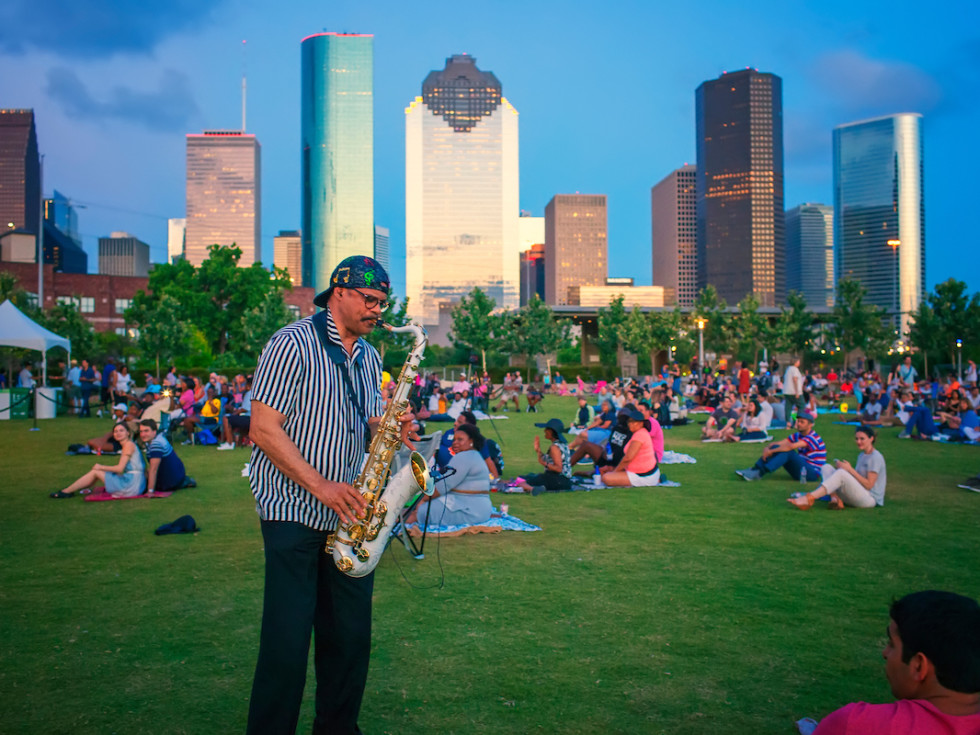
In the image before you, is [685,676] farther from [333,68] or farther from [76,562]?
[333,68]

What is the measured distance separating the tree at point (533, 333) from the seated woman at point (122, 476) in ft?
174

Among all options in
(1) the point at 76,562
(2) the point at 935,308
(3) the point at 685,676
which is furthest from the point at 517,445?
(2) the point at 935,308

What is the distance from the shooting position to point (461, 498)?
26.4 feet

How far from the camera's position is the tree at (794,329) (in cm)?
6531

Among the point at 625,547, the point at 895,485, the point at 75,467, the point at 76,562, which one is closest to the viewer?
the point at 76,562

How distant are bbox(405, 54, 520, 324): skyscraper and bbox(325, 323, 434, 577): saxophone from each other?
151431mm

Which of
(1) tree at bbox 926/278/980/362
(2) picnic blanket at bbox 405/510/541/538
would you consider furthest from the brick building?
(2) picnic blanket at bbox 405/510/541/538

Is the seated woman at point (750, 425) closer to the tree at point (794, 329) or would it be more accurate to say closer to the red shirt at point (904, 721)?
the red shirt at point (904, 721)

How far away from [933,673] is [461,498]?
5960 millimetres

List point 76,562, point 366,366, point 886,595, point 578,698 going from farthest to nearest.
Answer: point 76,562 < point 886,595 < point 578,698 < point 366,366

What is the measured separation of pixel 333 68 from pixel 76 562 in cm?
20199

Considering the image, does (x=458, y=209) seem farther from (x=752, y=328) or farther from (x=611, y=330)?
(x=752, y=328)

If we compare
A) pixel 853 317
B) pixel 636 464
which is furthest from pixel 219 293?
pixel 636 464

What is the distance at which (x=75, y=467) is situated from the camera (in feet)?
43.7
